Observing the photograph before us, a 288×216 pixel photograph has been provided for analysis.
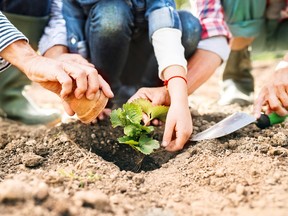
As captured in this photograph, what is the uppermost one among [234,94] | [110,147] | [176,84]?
[176,84]

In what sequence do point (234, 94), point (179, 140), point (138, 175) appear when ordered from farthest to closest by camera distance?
point (234, 94), point (179, 140), point (138, 175)

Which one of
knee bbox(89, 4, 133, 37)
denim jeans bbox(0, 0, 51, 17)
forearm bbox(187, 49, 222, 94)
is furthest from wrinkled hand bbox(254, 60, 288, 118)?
denim jeans bbox(0, 0, 51, 17)

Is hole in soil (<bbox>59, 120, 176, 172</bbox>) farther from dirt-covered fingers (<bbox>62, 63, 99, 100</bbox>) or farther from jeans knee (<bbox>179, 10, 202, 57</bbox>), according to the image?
jeans knee (<bbox>179, 10, 202, 57</bbox>)

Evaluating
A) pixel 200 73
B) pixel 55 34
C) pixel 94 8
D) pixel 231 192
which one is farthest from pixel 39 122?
pixel 231 192

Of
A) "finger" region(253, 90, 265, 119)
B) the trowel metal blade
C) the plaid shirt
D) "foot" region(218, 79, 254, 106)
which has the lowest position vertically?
"foot" region(218, 79, 254, 106)

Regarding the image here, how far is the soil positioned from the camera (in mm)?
1187

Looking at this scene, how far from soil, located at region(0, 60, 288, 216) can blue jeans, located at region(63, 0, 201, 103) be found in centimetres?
27

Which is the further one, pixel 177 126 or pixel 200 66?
pixel 200 66

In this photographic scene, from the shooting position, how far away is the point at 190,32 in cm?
206

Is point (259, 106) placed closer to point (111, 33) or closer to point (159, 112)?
point (159, 112)

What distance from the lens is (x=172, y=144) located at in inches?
64.3

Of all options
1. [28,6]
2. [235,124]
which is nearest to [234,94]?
[235,124]

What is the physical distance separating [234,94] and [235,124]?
0.82 metres

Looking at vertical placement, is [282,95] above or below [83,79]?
below
